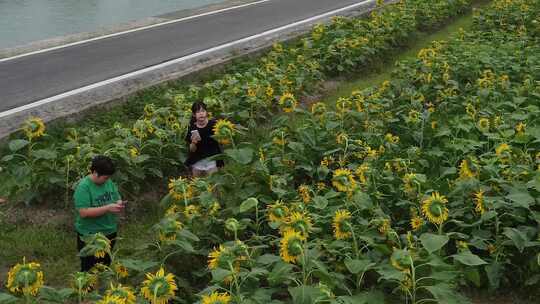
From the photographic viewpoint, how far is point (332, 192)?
4.86 meters

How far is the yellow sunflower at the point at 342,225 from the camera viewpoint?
4.14 m

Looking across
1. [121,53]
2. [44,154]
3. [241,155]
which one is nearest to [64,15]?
[121,53]

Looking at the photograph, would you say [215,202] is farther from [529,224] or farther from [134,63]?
[134,63]

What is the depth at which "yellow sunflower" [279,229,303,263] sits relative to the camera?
12.0ft

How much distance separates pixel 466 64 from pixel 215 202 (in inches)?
202

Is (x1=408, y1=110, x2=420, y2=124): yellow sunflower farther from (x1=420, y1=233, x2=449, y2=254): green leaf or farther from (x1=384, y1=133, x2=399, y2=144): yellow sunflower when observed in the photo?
(x1=420, y1=233, x2=449, y2=254): green leaf

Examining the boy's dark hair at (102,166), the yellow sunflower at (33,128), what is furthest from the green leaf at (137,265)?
the yellow sunflower at (33,128)

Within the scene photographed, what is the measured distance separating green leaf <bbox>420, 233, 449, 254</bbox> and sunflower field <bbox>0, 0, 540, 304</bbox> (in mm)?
14

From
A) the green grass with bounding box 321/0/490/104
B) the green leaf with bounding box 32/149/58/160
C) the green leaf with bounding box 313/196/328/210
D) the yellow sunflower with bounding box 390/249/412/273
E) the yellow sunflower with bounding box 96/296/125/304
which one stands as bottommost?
the green grass with bounding box 321/0/490/104

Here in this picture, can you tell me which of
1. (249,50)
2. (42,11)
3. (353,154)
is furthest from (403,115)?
(42,11)

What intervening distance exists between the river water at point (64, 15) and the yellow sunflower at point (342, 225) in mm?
11798

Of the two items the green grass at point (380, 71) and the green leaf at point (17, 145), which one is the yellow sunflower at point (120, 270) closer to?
the green leaf at point (17, 145)

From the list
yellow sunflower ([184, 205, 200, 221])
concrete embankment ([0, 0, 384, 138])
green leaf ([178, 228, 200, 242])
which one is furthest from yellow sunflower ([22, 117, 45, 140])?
green leaf ([178, 228, 200, 242])

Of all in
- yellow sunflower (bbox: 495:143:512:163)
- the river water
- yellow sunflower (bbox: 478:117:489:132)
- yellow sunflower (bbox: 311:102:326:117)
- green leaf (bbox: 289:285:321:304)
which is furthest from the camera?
the river water
